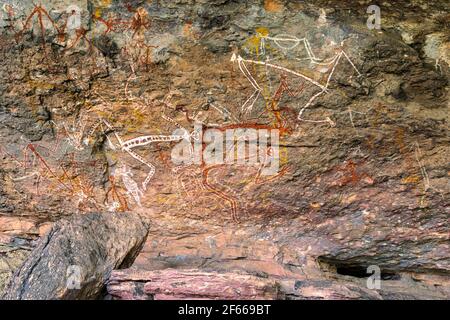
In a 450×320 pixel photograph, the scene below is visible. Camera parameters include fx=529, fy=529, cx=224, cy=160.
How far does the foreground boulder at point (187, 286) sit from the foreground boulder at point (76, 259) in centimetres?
12

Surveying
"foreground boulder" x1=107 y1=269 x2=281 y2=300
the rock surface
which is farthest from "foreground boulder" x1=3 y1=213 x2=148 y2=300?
the rock surface

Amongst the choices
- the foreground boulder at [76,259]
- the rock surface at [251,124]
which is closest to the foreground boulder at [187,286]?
the foreground boulder at [76,259]

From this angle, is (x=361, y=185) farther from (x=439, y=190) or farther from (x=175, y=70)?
(x=175, y=70)

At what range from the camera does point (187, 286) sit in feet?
9.75

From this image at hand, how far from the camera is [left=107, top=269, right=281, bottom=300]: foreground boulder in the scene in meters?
2.91

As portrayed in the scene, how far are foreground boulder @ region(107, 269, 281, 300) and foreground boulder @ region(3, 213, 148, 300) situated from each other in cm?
12

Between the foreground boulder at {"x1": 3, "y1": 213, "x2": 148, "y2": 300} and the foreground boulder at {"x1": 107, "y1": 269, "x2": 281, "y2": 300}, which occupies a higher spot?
the foreground boulder at {"x1": 3, "y1": 213, "x2": 148, "y2": 300}

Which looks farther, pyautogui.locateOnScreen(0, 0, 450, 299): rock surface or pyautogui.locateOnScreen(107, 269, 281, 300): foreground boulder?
pyautogui.locateOnScreen(0, 0, 450, 299): rock surface

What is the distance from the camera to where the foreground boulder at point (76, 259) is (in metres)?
2.81

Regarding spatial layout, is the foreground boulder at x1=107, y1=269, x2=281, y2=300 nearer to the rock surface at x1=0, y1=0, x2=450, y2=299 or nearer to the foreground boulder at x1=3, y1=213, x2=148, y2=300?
the foreground boulder at x1=3, y1=213, x2=148, y2=300

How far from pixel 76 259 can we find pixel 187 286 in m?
0.64

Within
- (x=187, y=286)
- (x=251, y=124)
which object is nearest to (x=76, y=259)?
(x=187, y=286)

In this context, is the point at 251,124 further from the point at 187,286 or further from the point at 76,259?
the point at 76,259

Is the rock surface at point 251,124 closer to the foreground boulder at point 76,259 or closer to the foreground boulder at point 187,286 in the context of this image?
the foreground boulder at point 187,286
